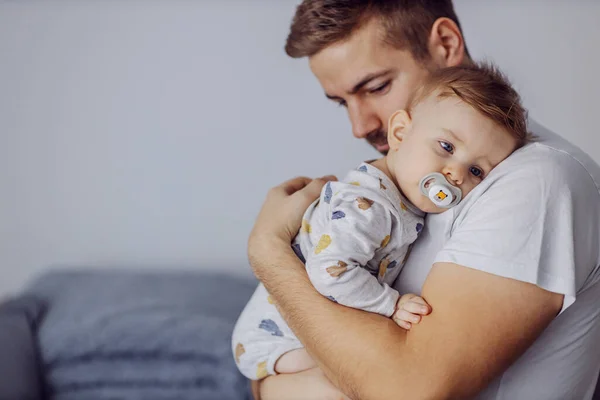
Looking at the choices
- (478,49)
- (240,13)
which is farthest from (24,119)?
(478,49)

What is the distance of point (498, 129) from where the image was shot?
3.32 ft

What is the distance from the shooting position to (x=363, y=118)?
1479 mm

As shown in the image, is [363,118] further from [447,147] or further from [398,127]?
[447,147]

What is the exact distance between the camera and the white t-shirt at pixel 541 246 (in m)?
0.90

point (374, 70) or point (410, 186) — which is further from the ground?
point (374, 70)

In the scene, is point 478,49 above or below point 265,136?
above

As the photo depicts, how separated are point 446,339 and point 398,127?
42 cm

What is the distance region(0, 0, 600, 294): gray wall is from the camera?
7.32 ft

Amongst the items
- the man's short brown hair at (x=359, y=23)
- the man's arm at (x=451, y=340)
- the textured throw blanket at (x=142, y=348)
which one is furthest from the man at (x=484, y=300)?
the textured throw blanket at (x=142, y=348)

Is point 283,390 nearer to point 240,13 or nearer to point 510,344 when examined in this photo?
point 510,344

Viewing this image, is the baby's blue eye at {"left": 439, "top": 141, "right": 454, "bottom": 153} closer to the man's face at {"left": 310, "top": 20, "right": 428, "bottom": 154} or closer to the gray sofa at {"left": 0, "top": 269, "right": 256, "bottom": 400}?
the man's face at {"left": 310, "top": 20, "right": 428, "bottom": 154}

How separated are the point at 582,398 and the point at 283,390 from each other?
539mm

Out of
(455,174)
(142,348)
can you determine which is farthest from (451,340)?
(142,348)

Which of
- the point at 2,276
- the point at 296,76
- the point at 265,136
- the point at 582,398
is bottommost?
the point at 2,276
